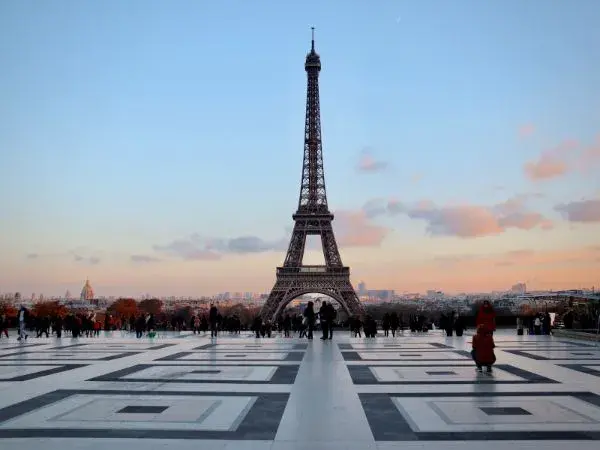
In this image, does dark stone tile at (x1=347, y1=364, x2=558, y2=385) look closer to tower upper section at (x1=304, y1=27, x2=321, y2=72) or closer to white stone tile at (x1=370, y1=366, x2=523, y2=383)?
white stone tile at (x1=370, y1=366, x2=523, y2=383)

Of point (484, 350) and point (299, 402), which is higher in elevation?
point (484, 350)

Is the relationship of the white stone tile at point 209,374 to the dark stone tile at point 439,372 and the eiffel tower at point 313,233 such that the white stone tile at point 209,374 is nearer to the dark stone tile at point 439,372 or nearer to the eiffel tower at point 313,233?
the dark stone tile at point 439,372

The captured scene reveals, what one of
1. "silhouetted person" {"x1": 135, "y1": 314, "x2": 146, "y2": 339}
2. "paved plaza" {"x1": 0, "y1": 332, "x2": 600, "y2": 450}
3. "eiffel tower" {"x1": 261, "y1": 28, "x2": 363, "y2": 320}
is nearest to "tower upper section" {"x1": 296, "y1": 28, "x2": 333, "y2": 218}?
"eiffel tower" {"x1": 261, "y1": 28, "x2": 363, "y2": 320}

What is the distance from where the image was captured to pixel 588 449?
589cm

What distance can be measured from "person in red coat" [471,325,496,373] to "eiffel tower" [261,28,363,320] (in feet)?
170

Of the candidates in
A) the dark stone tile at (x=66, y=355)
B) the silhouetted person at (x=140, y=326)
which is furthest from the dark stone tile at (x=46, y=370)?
the silhouetted person at (x=140, y=326)

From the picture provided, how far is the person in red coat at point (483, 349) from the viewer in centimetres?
1164

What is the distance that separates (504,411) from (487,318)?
4.31 metres

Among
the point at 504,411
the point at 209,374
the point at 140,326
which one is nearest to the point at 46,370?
the point at 209,374

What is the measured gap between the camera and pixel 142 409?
795cm

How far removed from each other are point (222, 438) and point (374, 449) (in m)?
1.59

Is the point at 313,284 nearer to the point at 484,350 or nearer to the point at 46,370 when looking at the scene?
the point at 46,370

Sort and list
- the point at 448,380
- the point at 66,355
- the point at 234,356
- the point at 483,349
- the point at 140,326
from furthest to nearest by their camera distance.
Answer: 1. the point at 140,326
2. the point at 66,355
3. the point at 234,356
4. the point at 483,349
5. the point at 448,380

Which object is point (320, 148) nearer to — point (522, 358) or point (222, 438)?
point (522, 358)
